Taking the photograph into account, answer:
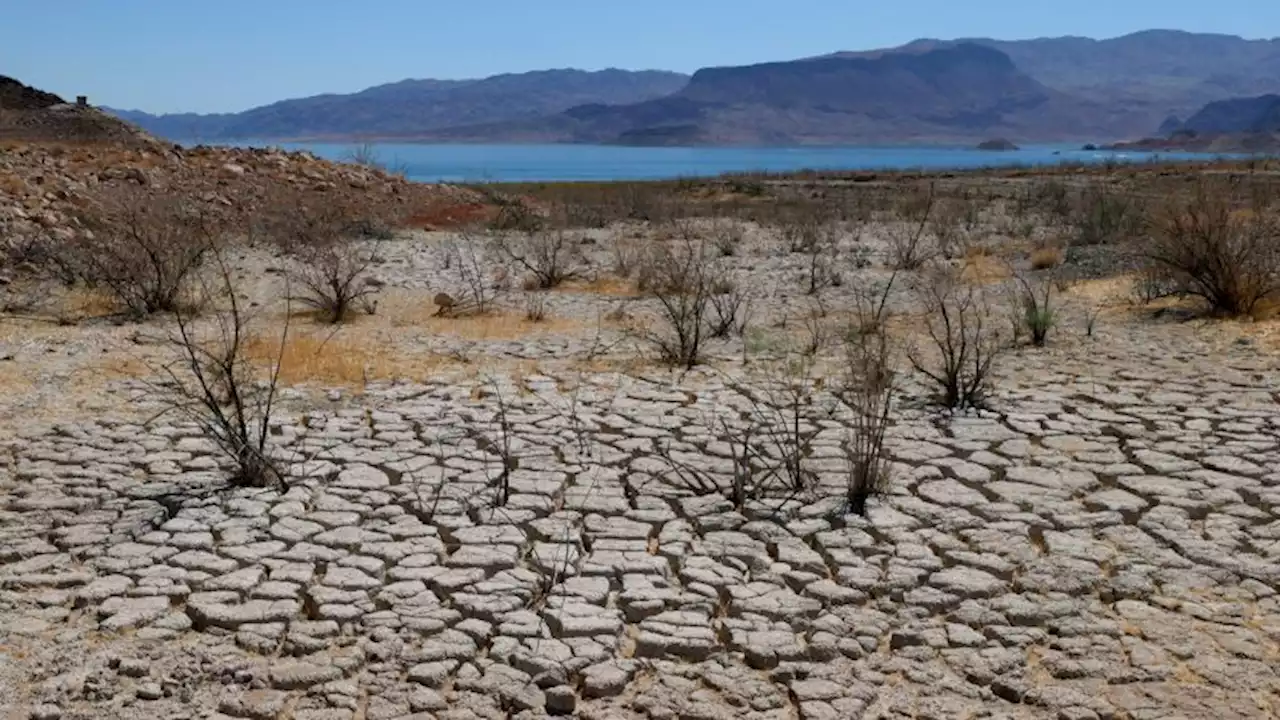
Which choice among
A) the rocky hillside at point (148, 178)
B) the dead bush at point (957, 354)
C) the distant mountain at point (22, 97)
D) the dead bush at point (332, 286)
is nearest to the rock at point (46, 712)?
the dead bush at point (957, 354)

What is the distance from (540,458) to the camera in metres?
6.39

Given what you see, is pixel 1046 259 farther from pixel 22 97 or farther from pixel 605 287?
pixel 22 97

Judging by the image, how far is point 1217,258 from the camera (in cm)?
1047

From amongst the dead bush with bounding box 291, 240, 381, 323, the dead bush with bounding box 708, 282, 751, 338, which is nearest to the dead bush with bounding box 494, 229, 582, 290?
the dead bush with bounding box 291, 240, 381, 323

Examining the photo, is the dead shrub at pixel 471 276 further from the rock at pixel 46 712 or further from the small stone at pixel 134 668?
the rock at pixel 46 712

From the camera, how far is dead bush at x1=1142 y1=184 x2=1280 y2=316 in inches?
407

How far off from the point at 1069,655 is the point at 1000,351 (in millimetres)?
5461

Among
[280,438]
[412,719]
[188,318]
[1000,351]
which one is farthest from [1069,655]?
[188,318]

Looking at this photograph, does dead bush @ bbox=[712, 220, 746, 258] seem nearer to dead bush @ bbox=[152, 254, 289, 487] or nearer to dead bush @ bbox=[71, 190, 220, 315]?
dead bush @ bbox=[71, 190, 220, 315]

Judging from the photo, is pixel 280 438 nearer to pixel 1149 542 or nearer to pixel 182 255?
pixel 1149 542

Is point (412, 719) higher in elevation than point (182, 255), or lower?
lower

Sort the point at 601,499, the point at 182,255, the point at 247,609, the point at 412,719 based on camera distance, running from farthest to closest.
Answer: the point at 182,255, the point at 601,499, the point at 247,609, the point at 412,719

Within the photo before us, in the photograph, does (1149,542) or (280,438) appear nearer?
(1149,542)

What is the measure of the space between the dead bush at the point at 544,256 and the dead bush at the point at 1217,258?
6408 mm
